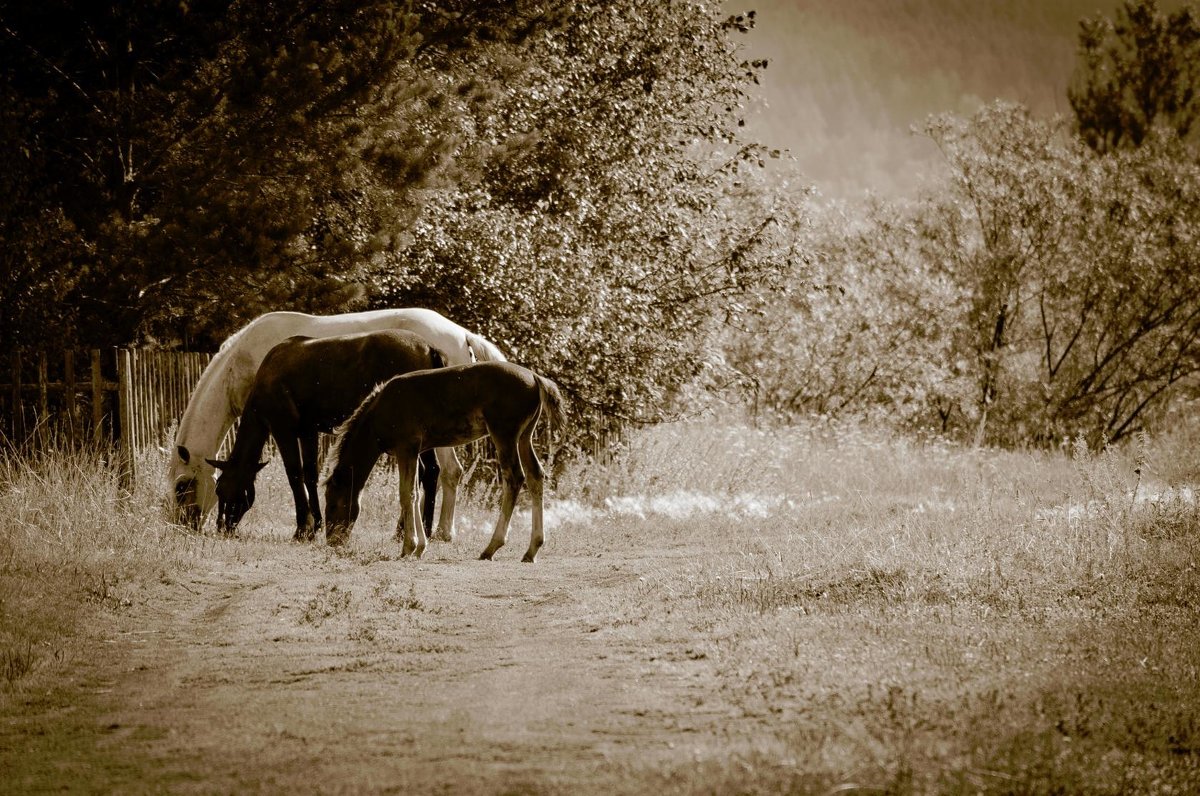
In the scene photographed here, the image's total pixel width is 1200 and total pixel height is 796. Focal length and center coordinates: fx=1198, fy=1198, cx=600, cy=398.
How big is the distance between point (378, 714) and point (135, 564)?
4.43m

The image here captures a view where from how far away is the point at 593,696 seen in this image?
5.91 metres

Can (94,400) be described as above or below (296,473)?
above

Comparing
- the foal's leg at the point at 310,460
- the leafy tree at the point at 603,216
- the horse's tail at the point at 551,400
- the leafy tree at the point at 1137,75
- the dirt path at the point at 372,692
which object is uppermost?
the leafy tree at the point at 1137,75

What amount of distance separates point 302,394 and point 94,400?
102 inches

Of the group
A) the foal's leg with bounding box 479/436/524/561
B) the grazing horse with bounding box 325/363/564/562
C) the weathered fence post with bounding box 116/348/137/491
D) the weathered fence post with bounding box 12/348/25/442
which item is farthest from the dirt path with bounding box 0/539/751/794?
the weathered fence post with bounding box 12/348/25/442

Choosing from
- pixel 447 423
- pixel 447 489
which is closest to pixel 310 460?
pixel 447 489

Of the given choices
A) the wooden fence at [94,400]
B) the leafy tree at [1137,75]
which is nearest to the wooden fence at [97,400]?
the wooden fence at [94,400]

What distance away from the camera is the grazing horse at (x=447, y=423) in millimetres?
11117

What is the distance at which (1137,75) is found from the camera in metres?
37.7

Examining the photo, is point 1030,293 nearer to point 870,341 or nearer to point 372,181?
point 870,341

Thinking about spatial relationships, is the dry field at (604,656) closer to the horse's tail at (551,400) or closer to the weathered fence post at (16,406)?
the weathered fence post at (16,406)

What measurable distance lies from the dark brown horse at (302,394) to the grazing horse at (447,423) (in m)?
1.01

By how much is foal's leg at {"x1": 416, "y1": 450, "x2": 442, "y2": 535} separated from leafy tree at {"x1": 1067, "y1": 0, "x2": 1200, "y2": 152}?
100ft

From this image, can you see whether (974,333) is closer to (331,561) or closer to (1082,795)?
(331,561)
